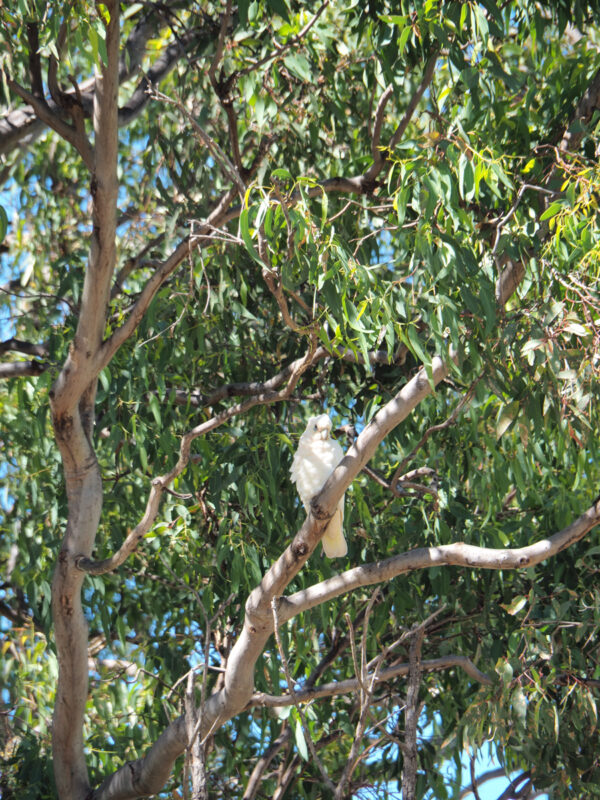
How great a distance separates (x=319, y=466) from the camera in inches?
116

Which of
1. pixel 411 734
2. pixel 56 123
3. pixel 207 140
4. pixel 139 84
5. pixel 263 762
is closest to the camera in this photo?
pixel 411 734

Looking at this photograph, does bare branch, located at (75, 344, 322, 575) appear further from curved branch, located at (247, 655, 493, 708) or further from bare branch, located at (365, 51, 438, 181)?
bare branch, located at (365, 51, 438, 181)

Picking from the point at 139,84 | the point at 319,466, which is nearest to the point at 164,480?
the point at 319,466

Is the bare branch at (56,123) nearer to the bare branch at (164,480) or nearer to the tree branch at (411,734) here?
the bare branch at (164,480)

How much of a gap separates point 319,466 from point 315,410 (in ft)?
2.67

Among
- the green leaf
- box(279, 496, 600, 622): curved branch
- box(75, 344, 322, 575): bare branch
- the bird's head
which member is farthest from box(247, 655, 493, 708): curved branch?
the green leaf

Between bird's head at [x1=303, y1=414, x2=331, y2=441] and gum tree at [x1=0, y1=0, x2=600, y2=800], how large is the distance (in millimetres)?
74

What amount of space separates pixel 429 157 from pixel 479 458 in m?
1.08

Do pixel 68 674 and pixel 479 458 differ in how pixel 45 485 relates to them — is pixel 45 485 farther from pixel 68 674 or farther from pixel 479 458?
pixel 479 458

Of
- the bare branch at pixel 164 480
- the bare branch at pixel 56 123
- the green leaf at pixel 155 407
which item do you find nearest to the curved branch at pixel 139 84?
the bare branch at pixel 56 123

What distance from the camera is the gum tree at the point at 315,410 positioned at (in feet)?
7.98

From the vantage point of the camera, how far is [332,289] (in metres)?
2.32

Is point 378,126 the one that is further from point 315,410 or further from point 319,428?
point 315,410

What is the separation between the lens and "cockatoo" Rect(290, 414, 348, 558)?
291 cm
